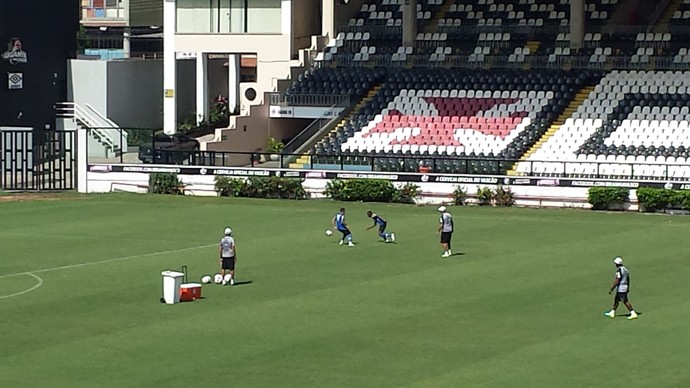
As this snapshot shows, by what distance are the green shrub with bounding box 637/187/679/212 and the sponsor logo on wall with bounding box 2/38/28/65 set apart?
31672mm

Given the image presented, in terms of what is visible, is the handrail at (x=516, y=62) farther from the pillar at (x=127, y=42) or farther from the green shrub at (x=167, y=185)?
the pillar at (x=127, y=42)

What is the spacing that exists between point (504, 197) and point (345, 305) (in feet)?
74.7

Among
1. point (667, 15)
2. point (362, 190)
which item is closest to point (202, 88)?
point (362, 190)

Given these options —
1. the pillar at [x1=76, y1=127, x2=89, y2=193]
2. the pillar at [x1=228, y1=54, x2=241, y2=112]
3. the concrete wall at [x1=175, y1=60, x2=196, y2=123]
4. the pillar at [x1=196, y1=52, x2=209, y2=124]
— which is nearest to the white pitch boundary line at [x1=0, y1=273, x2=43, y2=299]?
the pillar at [x1=76, y1=127, x2=89, y2=193]

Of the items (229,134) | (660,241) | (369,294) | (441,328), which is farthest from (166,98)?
(441,328)

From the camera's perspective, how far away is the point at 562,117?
210 feet

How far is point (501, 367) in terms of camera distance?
25.8 m

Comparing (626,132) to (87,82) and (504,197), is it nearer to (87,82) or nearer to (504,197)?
(504,197)

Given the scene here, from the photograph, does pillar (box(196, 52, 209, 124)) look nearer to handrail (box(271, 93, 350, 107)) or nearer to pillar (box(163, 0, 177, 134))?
pillar (box(163, 0, 177, 134))

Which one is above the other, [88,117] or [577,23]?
[577,23]

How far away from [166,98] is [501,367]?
48003 mm

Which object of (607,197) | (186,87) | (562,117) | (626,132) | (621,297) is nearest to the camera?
(621,297)

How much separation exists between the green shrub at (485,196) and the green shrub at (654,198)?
5.44 metres

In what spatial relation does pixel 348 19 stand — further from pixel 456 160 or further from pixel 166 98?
pixel 456 160
